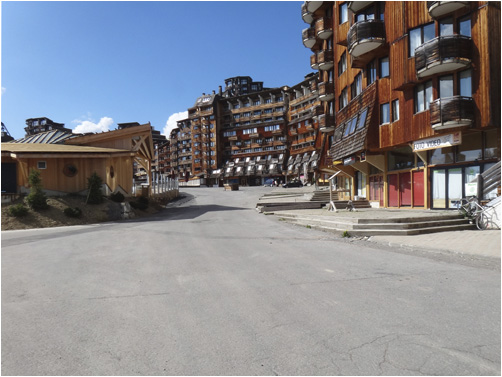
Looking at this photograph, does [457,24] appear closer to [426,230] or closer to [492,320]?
[426,230]

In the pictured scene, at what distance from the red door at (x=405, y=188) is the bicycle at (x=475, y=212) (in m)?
4.65

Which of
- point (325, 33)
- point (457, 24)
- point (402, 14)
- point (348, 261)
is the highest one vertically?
point (325, 33)

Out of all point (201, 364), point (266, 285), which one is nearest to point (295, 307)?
point (266, 285)

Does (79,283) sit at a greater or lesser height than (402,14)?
lesser

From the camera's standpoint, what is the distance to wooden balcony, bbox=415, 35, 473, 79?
1493 centimetres

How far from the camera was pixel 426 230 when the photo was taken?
37.8 ft

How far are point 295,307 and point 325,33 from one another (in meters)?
31.9

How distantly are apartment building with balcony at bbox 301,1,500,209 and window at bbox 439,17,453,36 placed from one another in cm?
4

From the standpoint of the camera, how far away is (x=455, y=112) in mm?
14719

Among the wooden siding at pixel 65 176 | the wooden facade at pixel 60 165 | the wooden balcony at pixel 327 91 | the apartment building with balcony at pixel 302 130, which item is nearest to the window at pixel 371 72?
the wooden balcony at pixel 327 91

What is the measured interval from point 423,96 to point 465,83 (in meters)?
1.93

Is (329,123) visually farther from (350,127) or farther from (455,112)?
(455,112)

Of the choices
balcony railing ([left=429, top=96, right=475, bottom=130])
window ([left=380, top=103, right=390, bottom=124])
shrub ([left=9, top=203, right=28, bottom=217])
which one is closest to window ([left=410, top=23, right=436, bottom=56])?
window ([left=380, top=103, right=390, bottom=124])

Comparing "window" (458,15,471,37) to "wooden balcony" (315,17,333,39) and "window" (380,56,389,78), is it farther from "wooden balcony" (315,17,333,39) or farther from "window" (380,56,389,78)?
"wooden balcony" (315,17,333,39)
